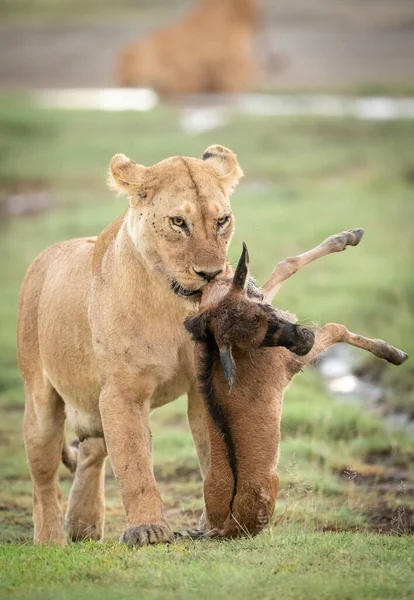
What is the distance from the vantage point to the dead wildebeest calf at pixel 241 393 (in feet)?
18.1

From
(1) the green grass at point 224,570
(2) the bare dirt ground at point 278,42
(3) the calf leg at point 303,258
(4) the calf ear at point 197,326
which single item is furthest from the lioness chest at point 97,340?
(2) the bare dirt ground at point 278,42

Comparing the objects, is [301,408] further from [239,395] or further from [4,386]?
[239,395]

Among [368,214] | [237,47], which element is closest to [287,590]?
[368,214]

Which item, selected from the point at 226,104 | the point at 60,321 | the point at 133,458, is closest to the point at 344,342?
the point at 133,458

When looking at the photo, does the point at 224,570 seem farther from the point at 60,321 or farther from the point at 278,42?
the point at 278,42

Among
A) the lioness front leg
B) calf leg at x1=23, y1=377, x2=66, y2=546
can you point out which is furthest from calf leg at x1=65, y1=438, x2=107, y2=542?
the lioness front leg

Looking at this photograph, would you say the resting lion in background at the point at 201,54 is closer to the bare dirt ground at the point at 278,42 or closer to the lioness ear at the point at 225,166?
the bare dirt ground at the point at 278,42

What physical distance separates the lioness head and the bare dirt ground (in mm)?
20928

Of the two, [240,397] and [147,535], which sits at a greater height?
[240,397]

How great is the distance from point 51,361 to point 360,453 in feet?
8.53

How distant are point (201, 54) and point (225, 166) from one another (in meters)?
19.0

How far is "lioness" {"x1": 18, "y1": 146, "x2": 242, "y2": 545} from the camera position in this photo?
18.7ft

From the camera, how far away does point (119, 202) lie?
17.4m

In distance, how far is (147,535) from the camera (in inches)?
221
